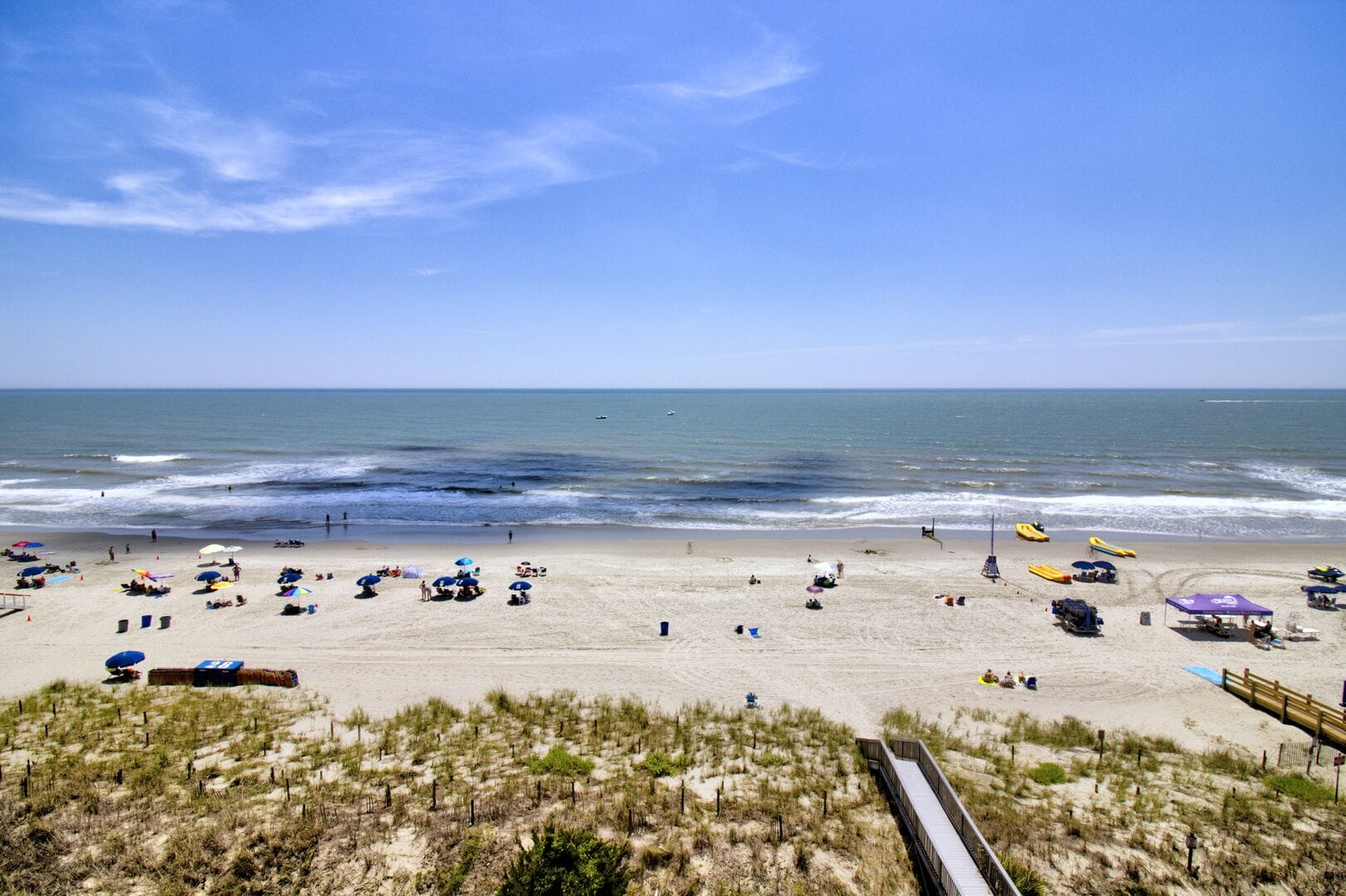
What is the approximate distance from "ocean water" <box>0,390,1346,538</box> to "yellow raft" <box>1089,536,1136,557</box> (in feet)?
24.7

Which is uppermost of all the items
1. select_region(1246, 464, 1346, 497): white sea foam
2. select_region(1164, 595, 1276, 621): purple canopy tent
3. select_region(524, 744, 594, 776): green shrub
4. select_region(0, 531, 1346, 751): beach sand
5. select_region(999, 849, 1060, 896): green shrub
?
select_region(1246, 464, 1346, 497): white sea foam

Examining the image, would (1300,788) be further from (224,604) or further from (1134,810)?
(224,604)

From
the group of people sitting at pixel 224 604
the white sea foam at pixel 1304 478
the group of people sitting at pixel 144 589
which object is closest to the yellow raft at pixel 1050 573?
the group of people sitting at pixel 224 604

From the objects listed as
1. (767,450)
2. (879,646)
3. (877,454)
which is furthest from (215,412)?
(879,646)

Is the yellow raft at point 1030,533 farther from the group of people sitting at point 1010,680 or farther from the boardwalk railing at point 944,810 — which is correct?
the boardwalk railing at point 944,810

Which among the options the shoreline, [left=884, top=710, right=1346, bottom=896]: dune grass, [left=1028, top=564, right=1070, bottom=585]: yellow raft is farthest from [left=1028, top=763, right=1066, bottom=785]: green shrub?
the shoreline

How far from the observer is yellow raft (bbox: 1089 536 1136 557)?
35750 mm

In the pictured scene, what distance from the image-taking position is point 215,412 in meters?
154

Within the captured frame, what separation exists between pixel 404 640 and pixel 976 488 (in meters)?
51.4

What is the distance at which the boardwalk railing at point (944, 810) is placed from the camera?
10.1 metres

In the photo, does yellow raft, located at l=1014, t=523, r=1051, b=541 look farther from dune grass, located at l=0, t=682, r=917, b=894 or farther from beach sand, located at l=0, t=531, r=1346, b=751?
dune grass, located at l=0, t=682, r=917, b=894

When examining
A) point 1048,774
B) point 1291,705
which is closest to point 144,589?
point 1048,774

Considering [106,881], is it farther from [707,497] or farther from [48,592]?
[707,497]

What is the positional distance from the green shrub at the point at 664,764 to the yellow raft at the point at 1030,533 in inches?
1309
